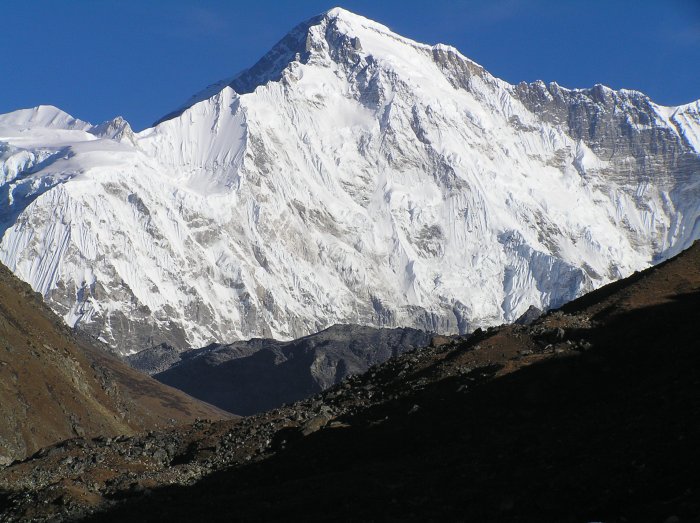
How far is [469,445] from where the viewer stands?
49531 mm

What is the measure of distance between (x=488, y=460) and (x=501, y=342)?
66.7 feet

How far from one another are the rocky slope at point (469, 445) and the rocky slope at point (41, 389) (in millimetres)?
32956

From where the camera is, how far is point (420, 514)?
39.5 m

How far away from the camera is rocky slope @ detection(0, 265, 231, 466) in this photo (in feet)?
354

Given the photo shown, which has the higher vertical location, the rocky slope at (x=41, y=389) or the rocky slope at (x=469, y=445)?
the rocky slope at (x=41, y=389)

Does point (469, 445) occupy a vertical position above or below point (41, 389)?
below

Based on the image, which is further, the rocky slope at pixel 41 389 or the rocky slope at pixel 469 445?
the rocky slope at pixel 41 389

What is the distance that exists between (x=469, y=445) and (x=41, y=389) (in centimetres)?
8007

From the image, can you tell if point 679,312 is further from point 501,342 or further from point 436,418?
point 436,418

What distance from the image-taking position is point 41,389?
11975cm

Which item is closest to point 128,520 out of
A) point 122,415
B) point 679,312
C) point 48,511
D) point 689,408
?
point 48,511

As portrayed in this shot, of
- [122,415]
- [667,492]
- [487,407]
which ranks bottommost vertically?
[667,492]

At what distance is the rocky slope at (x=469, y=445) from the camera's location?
124ft

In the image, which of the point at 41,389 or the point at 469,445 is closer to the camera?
the point at 469,445
